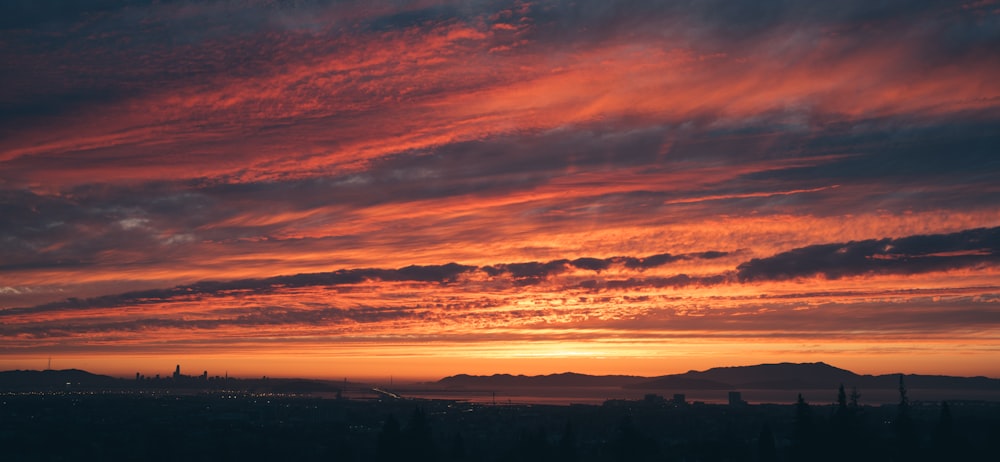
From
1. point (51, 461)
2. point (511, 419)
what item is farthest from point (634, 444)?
point (511, 419)

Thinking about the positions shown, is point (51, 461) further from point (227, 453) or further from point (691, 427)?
point (691, 427)

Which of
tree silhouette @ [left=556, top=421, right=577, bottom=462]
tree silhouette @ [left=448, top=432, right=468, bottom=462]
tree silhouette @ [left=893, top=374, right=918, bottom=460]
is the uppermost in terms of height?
Result: tree silhouette @ [left=893, top=374, right=918, bottom=460]

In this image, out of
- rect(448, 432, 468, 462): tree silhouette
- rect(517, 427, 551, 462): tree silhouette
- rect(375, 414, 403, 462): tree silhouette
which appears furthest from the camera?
rect(448, 432, 468, 462): tree silhouette

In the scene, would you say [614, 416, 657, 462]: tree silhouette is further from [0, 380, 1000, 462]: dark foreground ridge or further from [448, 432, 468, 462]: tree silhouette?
[448, 432, 468, 462]: tree silhouette

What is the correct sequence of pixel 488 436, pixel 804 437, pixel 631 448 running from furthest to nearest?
pixel 488 436 → pixel 631 448 → pixel 804 437

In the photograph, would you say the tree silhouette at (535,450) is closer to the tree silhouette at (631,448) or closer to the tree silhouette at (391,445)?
the tree silhouette at (631,448)

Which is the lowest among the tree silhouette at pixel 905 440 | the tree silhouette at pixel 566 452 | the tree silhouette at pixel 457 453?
the tree silhouette at pixel 457 453

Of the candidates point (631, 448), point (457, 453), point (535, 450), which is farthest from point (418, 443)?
point (631, 448)

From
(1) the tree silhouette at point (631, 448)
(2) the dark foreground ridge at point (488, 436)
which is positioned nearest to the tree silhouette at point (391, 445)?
(2) the dark foreground ridge at point (488, 436)

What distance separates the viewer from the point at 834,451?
50.7 metres

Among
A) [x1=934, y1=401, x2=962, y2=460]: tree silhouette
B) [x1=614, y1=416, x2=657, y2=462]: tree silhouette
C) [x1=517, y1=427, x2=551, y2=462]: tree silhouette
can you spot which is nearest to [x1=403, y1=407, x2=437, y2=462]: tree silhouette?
[x1=517, y1=427, x2=551, y2=462]: tree silhouette

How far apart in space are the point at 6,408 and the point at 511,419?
84566 mm

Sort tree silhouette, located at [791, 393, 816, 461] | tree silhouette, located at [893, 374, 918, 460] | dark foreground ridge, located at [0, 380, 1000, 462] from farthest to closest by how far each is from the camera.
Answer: tree silhouette, located at [893, 374, 918, 460] → dark foreground ridge, located at [0, 380, 1000, 462] → tree silhouette, located at [791, 393, 816, 461]

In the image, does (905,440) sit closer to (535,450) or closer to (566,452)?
(566,452)
